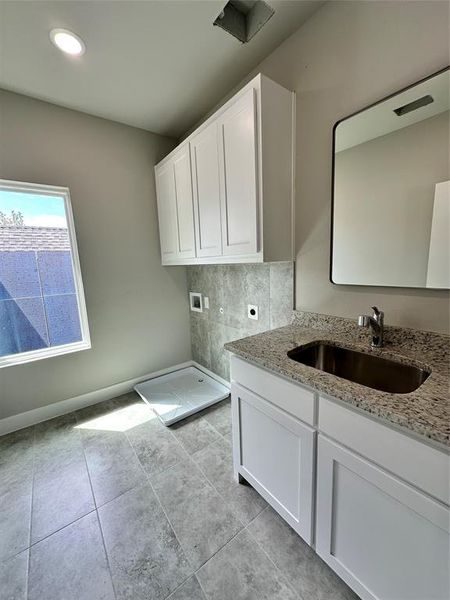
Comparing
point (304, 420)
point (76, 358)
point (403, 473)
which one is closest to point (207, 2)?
point (304, 420)

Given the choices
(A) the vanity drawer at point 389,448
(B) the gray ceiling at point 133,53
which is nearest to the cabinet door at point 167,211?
(B) the gray ceiling at point 133,53

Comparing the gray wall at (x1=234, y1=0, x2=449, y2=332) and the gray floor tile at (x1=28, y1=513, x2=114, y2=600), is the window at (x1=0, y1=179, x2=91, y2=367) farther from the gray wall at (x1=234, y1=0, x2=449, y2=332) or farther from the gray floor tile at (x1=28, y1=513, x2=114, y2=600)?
the gray wall at (x1=234, y1=0, x2=449, y2=332)

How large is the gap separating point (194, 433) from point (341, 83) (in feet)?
8.04

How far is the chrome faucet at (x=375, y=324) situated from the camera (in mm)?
1128

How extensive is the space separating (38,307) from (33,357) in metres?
0.43

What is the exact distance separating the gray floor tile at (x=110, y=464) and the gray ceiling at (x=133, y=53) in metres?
2.63

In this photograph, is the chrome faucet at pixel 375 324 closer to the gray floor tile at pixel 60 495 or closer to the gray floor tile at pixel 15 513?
the gray floor tile at pixel 60 495

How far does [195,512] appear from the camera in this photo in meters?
1.33

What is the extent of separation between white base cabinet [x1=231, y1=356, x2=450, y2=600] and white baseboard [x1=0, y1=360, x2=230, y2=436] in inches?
55.3

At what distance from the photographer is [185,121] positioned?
89.7 inches

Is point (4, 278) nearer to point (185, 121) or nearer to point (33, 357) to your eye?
point (33, 357)

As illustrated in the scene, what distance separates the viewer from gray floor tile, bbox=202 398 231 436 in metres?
1.99

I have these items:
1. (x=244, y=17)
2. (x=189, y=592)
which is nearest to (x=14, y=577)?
(x=189, y=592)

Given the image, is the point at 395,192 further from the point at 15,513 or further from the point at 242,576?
the point at 15,513
